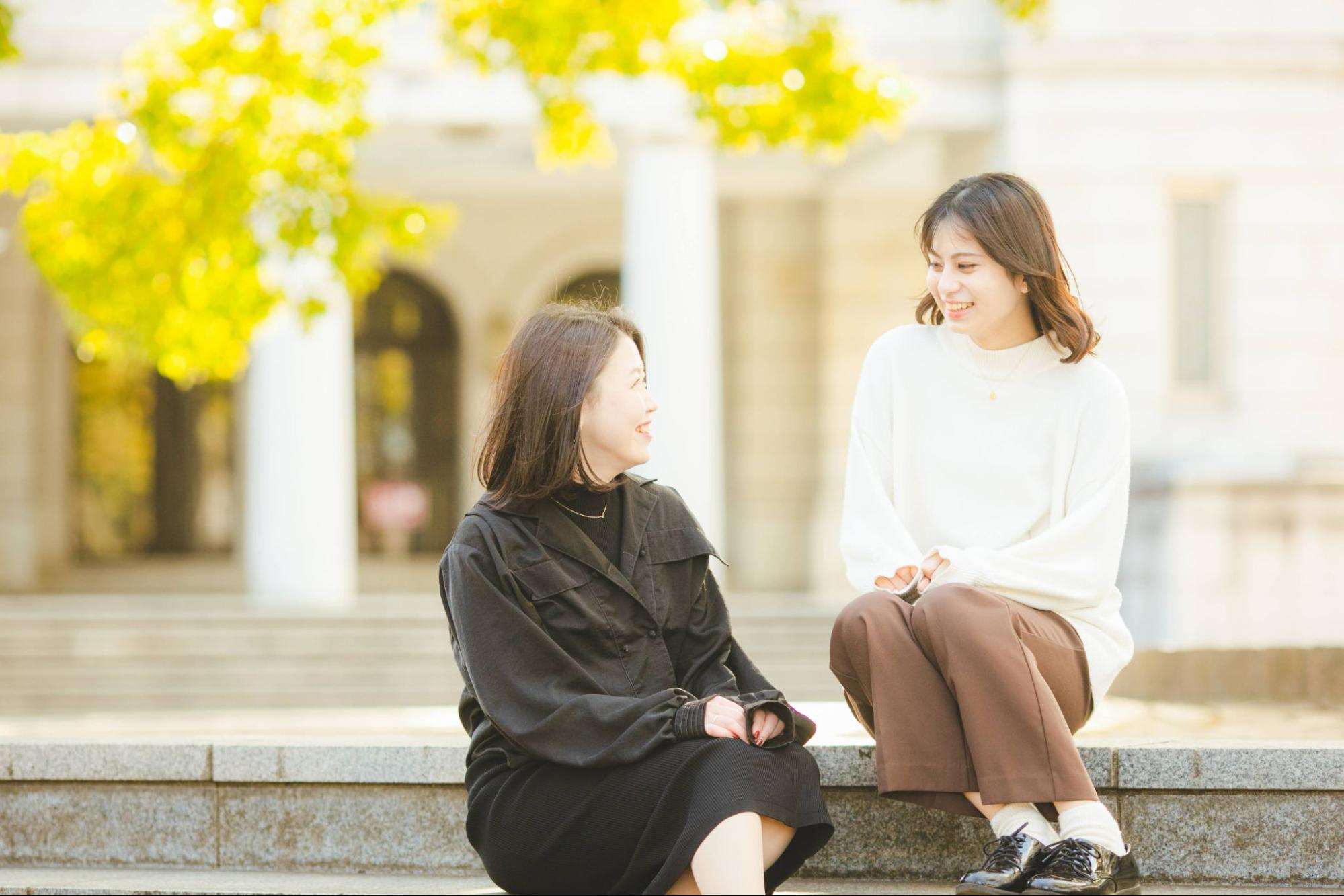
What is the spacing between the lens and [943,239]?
3525mm

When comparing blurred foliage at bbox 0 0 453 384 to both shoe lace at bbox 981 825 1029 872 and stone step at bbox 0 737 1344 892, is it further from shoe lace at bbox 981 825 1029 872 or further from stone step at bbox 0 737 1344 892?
shoe lace at bbox 981 825 1029 872

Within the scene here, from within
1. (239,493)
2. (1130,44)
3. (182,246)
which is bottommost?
(239,493)

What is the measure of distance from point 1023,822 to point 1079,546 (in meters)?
0.66

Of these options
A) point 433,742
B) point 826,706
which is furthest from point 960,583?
point 826,706

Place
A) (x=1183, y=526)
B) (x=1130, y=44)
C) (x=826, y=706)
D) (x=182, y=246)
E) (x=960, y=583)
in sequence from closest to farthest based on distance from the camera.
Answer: (x=960, y=583) < (x=826, y=706) < (x=182, y=246) < (x=1183, y=526) < (x=1130, y=44)

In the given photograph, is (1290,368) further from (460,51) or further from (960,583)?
(960,583)

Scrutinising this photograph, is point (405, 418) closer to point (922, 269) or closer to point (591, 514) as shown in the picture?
point (922, 269)

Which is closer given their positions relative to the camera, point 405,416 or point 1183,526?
point 1183,526

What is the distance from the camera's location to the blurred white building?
39.3ft

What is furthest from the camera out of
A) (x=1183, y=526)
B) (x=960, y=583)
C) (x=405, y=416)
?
(x=405, y=416)

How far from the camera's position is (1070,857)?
10.1 ft

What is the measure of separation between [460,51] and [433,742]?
17.1 feet

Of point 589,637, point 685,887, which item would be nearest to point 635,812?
point 685,887

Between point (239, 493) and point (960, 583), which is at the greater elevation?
point (960, 583)
